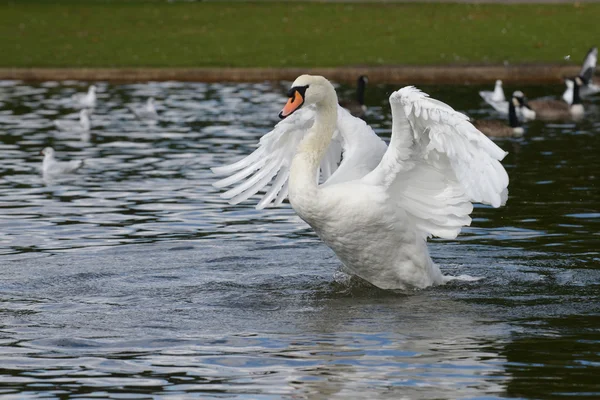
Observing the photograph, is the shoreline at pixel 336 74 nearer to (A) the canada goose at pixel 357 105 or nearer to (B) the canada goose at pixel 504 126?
(A) the canada goose at pixel 357 105

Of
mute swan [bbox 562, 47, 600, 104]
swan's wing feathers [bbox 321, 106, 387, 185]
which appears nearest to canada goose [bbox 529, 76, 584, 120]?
mute swan [bbox 562, 47, 600, 104]

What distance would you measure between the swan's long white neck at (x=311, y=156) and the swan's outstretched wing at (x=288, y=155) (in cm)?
61

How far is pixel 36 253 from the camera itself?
40.5 ft

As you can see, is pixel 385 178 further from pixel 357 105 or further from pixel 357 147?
pixel 357 105

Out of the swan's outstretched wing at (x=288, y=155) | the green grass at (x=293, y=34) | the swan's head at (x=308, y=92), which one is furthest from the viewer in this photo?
the green grass at (x=293, y=34)

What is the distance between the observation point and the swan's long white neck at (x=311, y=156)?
9.92 meters

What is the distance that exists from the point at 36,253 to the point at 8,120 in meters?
11.5

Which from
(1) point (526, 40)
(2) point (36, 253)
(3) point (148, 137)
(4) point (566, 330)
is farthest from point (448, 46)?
(4) point (566, 330)

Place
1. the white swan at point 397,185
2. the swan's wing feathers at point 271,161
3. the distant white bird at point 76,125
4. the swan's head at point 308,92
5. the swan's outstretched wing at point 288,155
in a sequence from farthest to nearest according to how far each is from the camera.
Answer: the distant white bird at point 76,125, the swan's wing feathers at point 271,161, the swan's outstretched wing at point 288,155, the swan's head at point 308,92, the white swan at point 397,185

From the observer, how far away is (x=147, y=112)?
22953 mm

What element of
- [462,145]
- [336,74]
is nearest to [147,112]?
[336,74]

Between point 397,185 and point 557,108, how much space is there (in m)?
13.8

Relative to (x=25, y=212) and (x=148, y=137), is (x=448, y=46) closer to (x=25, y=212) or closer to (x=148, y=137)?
(x=148, y=137)

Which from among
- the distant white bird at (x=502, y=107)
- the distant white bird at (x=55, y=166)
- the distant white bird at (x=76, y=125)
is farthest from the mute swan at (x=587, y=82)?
the distant white bird at (x=55, y=166)
